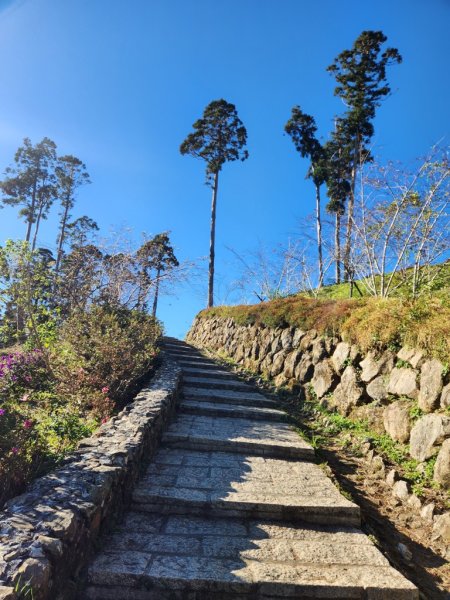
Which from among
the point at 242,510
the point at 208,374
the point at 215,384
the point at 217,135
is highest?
the point at 217,135

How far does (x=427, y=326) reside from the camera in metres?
4.30

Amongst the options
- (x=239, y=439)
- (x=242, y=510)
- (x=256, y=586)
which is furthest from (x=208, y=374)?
(x=256, y=586)

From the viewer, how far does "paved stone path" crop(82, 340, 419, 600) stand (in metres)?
2.29

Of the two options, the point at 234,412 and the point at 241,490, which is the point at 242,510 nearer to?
the point at 241,490

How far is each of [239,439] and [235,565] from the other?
220 cm

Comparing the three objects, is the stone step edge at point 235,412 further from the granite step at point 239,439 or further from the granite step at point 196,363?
the granite step at point 196,363

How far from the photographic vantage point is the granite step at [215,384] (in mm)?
7398

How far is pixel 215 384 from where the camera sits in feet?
24.6

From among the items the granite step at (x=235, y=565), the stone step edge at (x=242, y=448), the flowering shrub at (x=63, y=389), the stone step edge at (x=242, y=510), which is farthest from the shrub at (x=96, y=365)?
the granite step at (x=235, y=565)

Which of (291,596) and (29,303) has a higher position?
(29,303)

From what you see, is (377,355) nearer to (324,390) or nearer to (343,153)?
(324,390)

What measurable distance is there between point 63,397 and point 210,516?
331cm

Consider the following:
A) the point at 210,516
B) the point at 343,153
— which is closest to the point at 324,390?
the point at 210,516

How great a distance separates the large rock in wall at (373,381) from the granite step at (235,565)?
126cm
